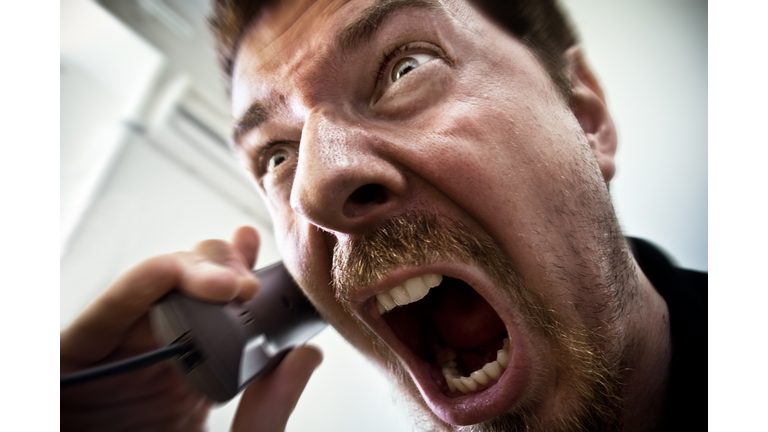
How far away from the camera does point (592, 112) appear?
576 mm

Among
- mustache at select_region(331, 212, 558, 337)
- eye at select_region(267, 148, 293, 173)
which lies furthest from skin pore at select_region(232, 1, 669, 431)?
eye at select_region(267, 148, 293, 173)

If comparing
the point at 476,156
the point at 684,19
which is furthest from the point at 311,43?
the point at 684,19

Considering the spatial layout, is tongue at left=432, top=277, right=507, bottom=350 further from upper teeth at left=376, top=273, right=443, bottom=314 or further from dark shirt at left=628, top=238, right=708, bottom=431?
dark shirt at left=628, top=238, right=708, bottom=431

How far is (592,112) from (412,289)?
1.25ft

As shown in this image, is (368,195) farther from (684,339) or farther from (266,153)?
(684,339)

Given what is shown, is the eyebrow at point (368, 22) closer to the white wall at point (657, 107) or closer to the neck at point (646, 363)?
the white wall at point (657, 107)

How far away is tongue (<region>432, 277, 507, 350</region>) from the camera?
0.52 meters

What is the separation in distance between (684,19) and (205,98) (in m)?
0.76

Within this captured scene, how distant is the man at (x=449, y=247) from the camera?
0.43 metres

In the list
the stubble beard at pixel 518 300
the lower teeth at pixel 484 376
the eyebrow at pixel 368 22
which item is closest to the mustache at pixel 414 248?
the stubble beard at pixel 518 300

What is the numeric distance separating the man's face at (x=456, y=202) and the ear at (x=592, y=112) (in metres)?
0.06

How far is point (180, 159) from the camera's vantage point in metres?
0.71

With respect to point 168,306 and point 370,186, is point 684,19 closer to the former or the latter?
point 370,186

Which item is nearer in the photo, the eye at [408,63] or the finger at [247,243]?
the eye at [408,63]
